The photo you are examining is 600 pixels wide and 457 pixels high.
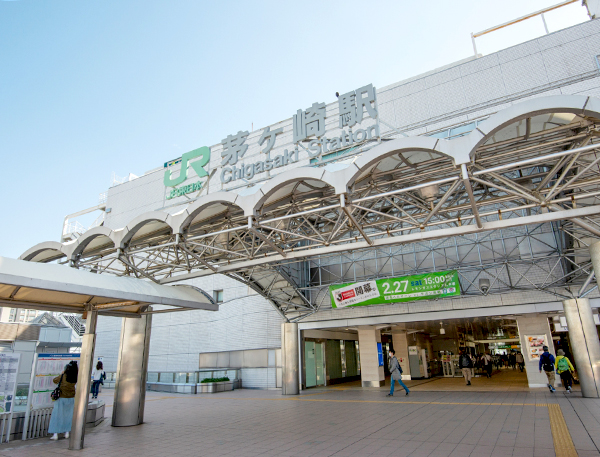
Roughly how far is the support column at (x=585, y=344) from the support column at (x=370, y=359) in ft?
28.9

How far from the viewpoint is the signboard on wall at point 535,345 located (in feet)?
51.8

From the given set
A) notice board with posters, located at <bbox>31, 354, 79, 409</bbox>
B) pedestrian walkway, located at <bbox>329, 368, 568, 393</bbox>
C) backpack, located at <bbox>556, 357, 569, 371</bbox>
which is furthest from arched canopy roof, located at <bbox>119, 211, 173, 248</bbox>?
backpack, located at <bbox>556, 357, 569, 371</bbox>

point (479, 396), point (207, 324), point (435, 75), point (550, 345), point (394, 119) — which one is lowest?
point (479, 396)

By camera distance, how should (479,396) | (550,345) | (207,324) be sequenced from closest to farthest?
1. (479,396)
2. (550,345)
3. (207,324)

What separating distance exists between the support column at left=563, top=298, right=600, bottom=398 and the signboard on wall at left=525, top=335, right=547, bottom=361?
3.25 metres

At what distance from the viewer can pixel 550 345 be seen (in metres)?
15.9

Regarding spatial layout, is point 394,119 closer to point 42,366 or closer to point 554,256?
point 554,256

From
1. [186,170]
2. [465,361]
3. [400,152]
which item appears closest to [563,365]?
[465,361]

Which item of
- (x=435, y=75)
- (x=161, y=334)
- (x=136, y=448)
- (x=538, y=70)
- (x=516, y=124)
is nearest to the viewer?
(x=136, y=448)

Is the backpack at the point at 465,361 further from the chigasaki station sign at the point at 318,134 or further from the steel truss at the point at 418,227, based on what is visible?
the chigasaki station sign at the point at 318,134

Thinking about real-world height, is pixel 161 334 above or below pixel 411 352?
above

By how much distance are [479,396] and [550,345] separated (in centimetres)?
487

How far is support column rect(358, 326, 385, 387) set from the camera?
63.0 ft

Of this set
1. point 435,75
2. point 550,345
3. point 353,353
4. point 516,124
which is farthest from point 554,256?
point 353,353
